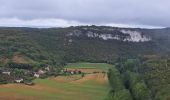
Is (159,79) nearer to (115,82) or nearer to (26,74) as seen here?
(115,82)

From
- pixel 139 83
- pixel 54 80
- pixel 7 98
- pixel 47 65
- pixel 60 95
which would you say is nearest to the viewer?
pixel 7 98

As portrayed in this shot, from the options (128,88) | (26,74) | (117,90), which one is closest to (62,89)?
(117,90)

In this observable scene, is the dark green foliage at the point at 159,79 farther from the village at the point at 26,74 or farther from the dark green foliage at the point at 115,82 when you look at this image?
the village at the point at 26,74

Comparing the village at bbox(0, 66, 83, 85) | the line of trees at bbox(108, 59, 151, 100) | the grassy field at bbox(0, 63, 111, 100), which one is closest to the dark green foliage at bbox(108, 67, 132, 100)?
the line of trees at bbox(108, 59, 151, 100)

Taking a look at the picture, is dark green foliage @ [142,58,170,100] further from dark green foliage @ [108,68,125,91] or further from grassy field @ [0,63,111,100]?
grassy field @ [0,63,111,100]

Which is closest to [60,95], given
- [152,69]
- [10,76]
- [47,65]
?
[10,76]

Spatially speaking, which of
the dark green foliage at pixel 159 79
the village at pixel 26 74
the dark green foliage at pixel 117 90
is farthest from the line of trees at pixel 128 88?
the village at pixel 26 74

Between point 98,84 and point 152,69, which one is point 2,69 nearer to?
point 98,84

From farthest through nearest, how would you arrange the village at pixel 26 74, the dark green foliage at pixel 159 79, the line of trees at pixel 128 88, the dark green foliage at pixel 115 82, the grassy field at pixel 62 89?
1. the village at pixel 26 74
2. the dark green foliage at pixel 115 82
3. the grassy field at pixel 62 89
4. the dark green foliage at pixel 159 79
5. the line of trees at pixel 128 88
